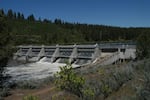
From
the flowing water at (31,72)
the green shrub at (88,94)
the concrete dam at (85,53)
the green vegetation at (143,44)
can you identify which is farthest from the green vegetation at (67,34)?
the green shrub at (88,94)

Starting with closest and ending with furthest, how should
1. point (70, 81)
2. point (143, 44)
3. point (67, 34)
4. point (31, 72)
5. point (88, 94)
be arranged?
point (88, 94) < point (70, 81) < point (143, 44) < point (31, 72) < point (67, 34)

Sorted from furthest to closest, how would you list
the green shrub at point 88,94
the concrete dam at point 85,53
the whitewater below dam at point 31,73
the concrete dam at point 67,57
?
1. the concrete dam at point 85,53
2. the concrete dam at point 67,57
3. the whitewater below dam at point 31,73
4. the green shrub at point 88,94

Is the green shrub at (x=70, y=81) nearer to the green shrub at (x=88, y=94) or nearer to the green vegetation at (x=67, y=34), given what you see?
the green shrub at (x=88, y=94)

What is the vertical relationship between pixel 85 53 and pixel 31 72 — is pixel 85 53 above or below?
above

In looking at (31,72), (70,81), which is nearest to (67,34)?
(31,72)

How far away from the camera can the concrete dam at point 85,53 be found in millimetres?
41931

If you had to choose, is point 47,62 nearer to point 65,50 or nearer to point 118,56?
point 65,50

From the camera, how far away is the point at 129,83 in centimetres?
1016

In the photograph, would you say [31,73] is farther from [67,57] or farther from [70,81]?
[70,81]

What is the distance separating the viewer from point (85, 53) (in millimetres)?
48469

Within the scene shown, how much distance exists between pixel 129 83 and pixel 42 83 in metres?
17.8

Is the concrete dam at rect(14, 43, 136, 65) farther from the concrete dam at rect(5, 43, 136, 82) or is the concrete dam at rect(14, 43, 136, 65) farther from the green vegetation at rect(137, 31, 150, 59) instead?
the green vegetation at rect(137, 31, 150, 59)

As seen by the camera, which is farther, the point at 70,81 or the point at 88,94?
the point at 70,81

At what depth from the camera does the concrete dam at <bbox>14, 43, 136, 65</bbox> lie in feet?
138
